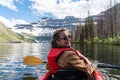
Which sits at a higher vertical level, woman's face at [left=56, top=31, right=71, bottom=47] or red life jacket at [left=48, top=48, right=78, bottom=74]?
Result: woman's face at [left=56, top=31, right=71, bottom=47]

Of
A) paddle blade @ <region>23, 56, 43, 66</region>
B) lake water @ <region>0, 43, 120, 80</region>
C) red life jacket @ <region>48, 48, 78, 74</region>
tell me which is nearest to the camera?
red life jacket @ <region>48, 48, 78, 74</region>

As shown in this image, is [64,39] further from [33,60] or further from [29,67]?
[29,67]

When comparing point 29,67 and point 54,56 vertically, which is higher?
point 54,56

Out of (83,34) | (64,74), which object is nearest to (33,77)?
(64,74)

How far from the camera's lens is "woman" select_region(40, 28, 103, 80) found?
8.57 meters

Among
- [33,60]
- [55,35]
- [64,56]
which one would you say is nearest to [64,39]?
[55,35]

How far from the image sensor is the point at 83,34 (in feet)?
504

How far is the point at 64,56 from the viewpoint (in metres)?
8.59

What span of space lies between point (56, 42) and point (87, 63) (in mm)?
1187

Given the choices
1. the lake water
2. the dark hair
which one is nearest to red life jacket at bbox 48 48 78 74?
the dark hair

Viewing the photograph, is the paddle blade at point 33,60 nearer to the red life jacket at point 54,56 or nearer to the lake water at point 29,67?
the lake water at point 29,67

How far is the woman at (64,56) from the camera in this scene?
857cm

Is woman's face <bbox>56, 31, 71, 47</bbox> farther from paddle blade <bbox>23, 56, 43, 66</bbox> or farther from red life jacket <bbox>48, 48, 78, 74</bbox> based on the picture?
paddle blade <bbox>23, 56, 43, 66</bbox>

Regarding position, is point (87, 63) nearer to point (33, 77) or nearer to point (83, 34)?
point (33, 77)
